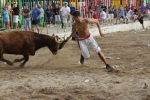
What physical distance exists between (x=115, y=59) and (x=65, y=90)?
5935 mm

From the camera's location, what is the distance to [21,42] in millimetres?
13984

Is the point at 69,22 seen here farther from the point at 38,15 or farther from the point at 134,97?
the point at 134,97

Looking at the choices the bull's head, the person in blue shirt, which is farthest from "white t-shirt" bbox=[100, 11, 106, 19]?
the bull's head

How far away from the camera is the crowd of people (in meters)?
25.7

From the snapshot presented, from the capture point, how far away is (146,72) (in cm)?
1264

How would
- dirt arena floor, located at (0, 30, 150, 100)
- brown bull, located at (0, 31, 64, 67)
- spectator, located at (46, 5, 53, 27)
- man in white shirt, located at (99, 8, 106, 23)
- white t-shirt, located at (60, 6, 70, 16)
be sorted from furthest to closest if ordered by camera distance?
man in white shirt, located at (99, 8, 106, 23), spectator, located at (46, 5, 53, 27), white t-shirt, located at (60, 6, 70, 16), brown bull, located at (0, 31, 64, 67), dirt arena floor, located at (0, 30, 150, 100)

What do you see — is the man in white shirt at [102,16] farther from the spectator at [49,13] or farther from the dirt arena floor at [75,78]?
the dirt arena floor at [75,78]

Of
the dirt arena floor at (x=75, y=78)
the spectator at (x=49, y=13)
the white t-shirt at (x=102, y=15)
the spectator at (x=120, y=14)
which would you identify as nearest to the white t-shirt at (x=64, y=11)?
the spectator at (x=49, y=13)

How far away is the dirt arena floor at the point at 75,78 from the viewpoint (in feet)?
31.8

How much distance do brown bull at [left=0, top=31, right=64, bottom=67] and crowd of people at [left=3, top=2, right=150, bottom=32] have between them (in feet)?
35.8

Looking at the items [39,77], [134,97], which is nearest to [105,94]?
[134,97]

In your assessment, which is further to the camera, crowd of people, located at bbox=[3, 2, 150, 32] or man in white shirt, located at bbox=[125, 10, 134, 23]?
man in white shirt, located at bbox=[125, 10, 134, 23]

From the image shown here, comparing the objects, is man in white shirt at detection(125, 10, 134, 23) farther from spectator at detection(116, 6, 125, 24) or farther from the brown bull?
the brown bull

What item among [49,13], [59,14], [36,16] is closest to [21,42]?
[36,16]
